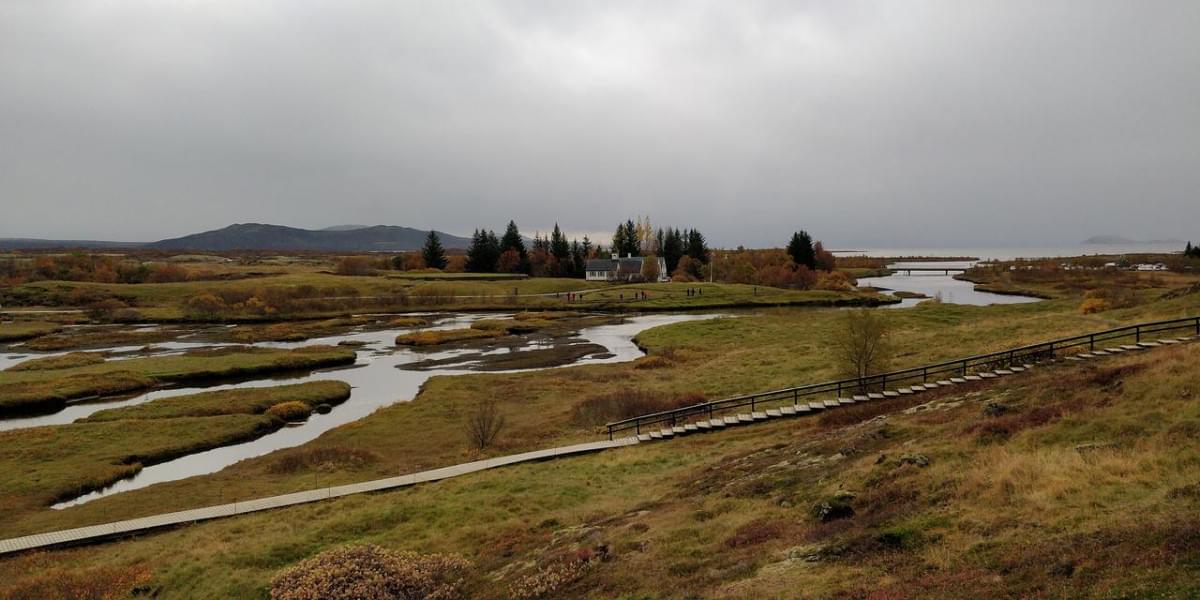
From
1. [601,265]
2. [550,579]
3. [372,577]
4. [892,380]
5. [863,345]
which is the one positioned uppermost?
[601,265]

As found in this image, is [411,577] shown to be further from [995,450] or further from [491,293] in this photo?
[491,293]

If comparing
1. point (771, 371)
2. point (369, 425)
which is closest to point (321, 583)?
point (369, 425)

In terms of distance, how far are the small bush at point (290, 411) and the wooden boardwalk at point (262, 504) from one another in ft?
64.4

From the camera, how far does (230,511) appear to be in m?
25.0

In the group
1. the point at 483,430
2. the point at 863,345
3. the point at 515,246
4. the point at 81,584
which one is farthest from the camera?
the point at 515,246

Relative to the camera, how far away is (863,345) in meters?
37.0

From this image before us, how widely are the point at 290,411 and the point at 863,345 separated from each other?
129ft

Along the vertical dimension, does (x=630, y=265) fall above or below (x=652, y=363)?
above

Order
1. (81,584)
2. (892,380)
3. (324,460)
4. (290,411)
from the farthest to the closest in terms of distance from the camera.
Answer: (290,411)
(892,380)
(324,460)
(81,584)

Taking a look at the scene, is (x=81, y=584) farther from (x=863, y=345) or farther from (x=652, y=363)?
(x=652, y=363)

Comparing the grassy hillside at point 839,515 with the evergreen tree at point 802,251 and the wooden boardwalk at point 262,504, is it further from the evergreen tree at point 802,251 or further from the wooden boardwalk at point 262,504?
the evergreen tree at point 802,251

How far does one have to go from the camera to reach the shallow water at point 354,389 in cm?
3412

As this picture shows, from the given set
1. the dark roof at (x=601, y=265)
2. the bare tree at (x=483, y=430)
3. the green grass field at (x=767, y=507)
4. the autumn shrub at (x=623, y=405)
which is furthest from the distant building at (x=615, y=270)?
the green grass field at (x=767, y=507)

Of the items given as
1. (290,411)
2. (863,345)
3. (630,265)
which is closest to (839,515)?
(863,345)
